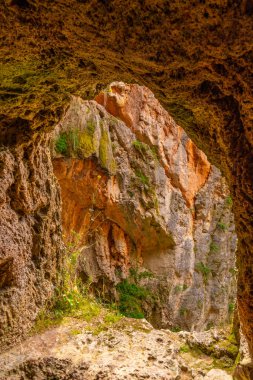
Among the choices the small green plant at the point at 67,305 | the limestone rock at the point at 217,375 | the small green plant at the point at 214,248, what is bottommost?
the limestone rock at the point at 217,375

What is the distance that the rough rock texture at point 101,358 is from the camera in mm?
3611

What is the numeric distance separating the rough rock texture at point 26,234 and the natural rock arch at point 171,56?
1.25 metres

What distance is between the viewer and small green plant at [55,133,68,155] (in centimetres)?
777

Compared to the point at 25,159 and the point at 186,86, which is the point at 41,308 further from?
the point at 186,86

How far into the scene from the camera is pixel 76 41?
2.33 meters

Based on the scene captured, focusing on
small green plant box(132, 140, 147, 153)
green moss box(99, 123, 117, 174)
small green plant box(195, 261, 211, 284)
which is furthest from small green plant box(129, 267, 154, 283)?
small green plant box(132, 140, 147, 153)

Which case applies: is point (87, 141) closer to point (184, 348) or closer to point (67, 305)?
point (67, 305)

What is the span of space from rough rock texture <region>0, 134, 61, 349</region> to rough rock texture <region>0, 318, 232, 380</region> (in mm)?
327

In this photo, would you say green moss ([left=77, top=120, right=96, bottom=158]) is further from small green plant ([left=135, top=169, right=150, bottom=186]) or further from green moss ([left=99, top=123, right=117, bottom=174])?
small green plant ([left=135, top=169, right=150, bottom=186])

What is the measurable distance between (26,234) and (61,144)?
3.74 meters

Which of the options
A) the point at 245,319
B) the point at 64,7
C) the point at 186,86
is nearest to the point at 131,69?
the point at 186,86

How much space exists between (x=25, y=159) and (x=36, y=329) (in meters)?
1.98

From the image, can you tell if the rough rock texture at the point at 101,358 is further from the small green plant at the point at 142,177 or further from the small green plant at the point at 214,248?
the small green plant at the point at 214,248

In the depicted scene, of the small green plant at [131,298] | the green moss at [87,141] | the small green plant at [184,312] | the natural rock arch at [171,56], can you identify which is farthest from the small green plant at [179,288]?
the natural rock arch at [171,56]
